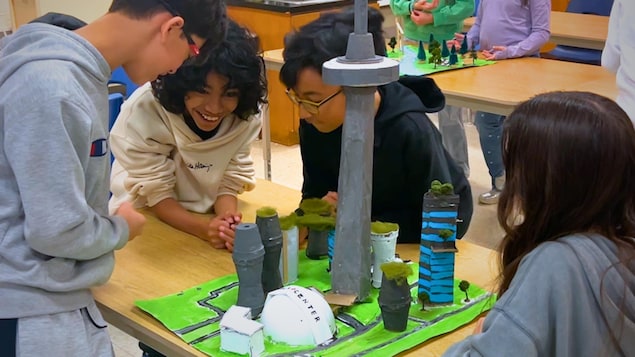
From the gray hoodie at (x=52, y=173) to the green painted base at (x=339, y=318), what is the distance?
0.15 m

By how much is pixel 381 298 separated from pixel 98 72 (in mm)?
573

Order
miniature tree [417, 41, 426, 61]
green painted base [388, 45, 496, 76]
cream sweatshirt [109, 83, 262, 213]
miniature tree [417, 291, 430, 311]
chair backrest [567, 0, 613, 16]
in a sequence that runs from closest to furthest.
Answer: miniature tree [417, 291, 430, 311] < cream sweatshirt [109, 83, 262, 213] < green painted base [388, 45, 496, 76] < miniature tree [417, 41, 426, 61] < chair backrest [567, 0, 613, 16]

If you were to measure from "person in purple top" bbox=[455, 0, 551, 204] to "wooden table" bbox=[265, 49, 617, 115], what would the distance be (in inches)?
3.2

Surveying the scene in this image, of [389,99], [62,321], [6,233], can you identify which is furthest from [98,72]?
[389,99]

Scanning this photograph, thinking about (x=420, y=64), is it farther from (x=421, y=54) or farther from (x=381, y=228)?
(x=381, y=228)

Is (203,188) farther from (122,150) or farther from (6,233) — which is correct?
(6,233)

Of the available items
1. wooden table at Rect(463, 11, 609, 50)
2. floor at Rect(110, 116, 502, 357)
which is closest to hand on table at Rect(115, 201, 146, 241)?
floor at Rect(110, 116, 502, 357)

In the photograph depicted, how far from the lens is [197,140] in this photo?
1806mm

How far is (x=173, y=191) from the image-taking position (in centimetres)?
187

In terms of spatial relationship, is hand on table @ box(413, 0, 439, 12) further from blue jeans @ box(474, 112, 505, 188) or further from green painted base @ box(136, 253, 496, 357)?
green painted base @ box(136, 253, 496, 357)

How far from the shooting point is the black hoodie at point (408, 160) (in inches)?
66.8

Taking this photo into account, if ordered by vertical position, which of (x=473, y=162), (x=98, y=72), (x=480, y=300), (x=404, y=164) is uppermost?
(x=98, y=72)

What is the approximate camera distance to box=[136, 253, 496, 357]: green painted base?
1.22 m

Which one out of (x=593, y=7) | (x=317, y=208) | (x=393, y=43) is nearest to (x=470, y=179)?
(x=393, y=43)
